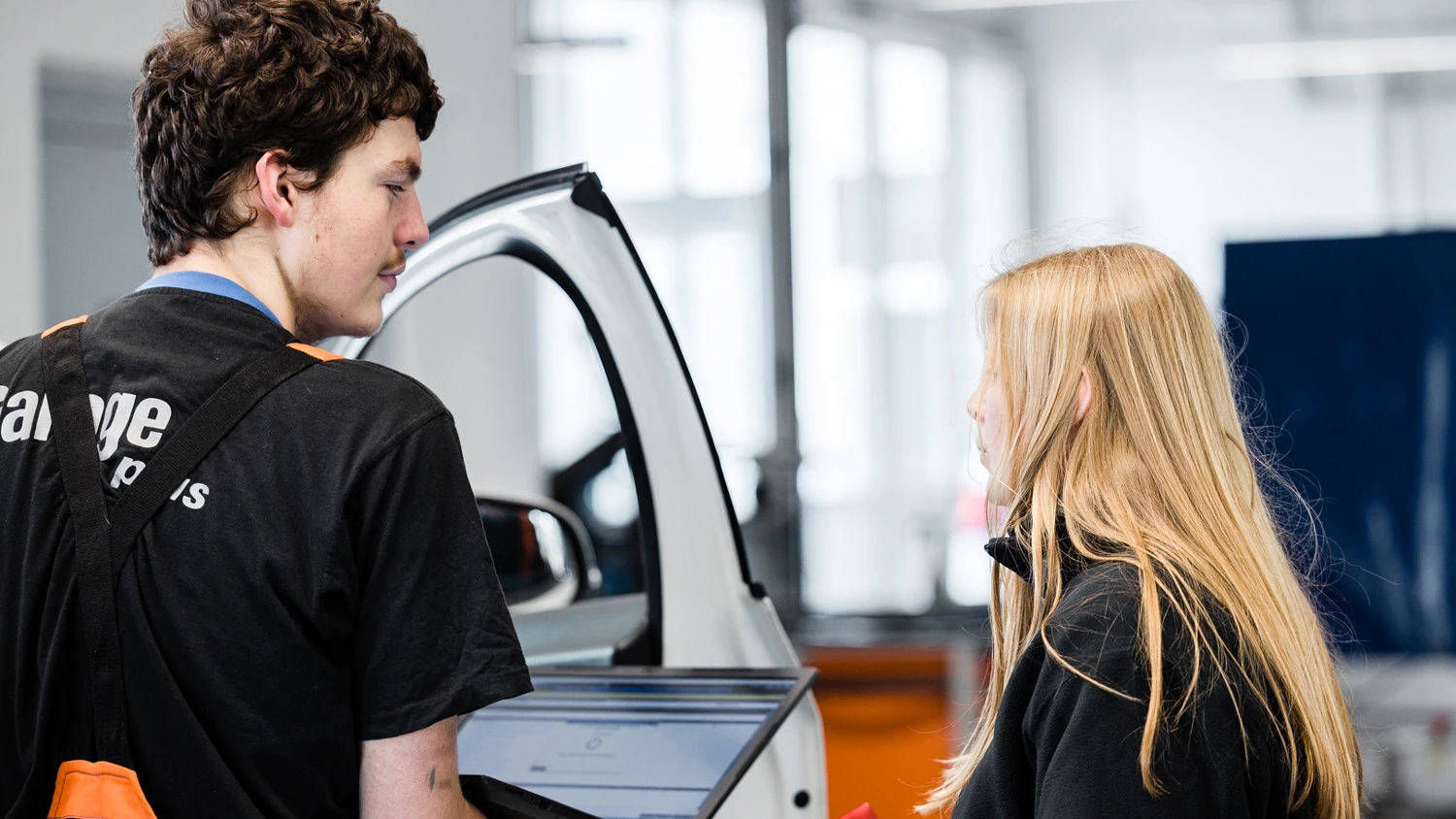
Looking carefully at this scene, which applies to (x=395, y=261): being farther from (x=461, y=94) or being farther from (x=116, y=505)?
(x=461, y=94)

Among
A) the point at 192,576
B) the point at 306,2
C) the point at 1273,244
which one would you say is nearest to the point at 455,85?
the point at 1273,244

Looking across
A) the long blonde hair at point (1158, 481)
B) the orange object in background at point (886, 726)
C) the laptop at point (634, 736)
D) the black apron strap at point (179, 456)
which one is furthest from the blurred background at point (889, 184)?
the black apron strap at point (179, 456)

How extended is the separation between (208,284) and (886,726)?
278cm

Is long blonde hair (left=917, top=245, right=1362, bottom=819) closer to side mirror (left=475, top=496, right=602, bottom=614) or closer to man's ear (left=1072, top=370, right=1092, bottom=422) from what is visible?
man's ear (left=1072, top=370, right=1092, bottom=422)

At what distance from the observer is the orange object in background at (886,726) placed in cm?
340

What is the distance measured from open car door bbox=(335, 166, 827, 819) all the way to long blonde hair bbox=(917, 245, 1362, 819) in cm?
27

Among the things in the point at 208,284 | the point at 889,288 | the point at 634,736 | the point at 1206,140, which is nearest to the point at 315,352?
the point at 208,284

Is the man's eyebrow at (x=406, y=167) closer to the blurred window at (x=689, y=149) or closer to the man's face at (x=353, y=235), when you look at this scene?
the man's face at (x=353, y=235)

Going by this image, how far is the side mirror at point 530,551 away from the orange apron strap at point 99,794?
1068mm

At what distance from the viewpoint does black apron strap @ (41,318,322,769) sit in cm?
91

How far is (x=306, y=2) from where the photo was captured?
3.44 ft

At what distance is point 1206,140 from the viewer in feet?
18.6

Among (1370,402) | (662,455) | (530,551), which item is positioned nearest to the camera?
(662,455)

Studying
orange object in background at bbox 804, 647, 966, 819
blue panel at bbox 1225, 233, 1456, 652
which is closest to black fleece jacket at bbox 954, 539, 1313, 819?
orange object in background at bbox 804, 647, 966, 819
